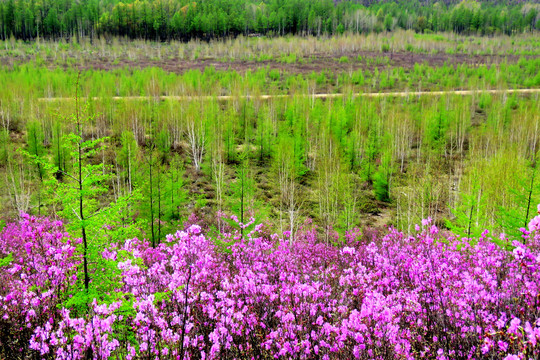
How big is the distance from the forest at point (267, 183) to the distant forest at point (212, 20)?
970 millimetres

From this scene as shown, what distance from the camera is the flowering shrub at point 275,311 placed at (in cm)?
407

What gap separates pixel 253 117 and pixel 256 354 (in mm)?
57572

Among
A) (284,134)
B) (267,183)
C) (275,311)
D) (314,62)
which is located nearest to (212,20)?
(314,62)

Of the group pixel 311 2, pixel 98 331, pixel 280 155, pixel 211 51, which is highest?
pixel 311 2

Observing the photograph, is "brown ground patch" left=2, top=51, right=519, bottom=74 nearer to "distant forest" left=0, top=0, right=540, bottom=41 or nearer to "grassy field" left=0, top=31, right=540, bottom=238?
"grassy field" left=0, top=31, right=540, bottom=238

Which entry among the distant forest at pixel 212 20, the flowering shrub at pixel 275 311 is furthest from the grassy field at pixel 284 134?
the distant forest at pixel 212 20

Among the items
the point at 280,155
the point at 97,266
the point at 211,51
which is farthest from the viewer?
the point at 211,51

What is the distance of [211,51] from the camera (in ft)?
358

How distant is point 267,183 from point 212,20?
10530 centimetres

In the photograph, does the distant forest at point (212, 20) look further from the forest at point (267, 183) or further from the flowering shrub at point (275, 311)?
the flowering shrub at point (275, 311)

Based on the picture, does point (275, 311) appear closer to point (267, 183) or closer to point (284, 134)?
point (267, 183)

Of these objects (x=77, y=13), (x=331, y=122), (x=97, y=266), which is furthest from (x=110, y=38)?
(x=97, y=266)

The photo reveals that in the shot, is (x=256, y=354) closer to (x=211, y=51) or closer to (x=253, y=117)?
(x=253, y=117)

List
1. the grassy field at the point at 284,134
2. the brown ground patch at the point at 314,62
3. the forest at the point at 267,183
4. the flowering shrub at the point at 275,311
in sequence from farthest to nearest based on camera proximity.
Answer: the brown ground patch at the point at 314,62
the grassy field at the point at 284,134
the forest at the point at 267,183
the flowering shrub at the point at 275,311
